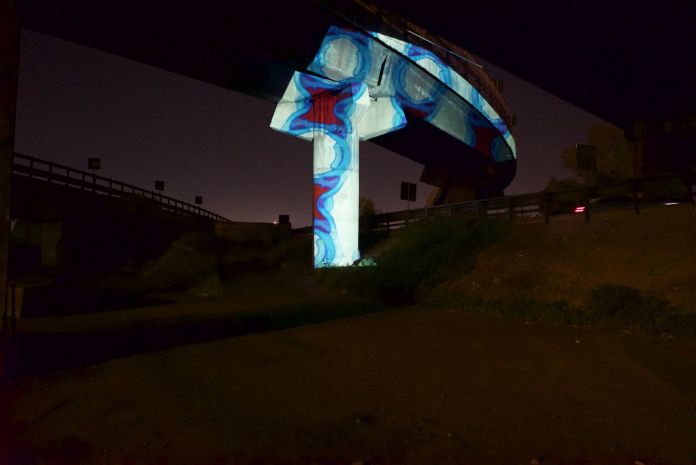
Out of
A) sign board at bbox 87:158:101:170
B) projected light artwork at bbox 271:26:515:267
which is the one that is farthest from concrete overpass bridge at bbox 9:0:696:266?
sign board at bbox 87:158:101:170

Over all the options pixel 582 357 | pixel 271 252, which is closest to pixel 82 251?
pixel 271 252

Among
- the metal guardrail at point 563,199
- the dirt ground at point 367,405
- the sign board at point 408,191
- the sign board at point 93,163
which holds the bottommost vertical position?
the dirt ground at point 367,405

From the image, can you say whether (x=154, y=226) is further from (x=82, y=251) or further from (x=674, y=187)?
(x=674, y=187)

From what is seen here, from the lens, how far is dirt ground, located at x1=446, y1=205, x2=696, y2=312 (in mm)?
11359

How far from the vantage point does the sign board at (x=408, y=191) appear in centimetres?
2734

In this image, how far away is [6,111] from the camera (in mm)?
6035

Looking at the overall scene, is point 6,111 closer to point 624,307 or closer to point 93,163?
point 624,307

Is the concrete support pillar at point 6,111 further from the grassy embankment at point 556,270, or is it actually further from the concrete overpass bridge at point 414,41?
the concrete overpass bridge at point 414,41

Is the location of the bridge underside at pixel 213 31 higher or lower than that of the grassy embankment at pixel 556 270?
higher

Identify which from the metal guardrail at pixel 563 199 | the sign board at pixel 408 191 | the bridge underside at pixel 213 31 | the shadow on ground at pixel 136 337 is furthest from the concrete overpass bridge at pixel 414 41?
the shadow on ground at pixel 136 337

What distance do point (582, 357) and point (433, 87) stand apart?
23203 mm

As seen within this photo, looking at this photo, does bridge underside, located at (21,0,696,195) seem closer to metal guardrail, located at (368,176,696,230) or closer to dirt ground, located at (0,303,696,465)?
Answer: metal guardrail, located at (368,176,696,230)

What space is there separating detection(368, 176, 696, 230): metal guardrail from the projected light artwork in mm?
4732

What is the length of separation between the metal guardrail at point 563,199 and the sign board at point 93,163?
24.6m
